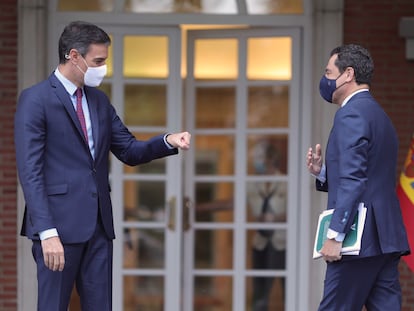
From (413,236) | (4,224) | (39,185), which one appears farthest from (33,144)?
(413,236)

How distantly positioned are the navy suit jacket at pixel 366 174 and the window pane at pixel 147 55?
236cm

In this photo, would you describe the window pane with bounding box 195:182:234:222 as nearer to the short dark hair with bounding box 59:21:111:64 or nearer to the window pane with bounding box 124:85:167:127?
the window pane with bounding box 124:85:167:127

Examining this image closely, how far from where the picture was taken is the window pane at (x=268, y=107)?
6695mm

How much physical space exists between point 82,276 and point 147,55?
2436mm

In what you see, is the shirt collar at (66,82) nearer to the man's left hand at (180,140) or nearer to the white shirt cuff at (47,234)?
the man's left hand at (180,140)

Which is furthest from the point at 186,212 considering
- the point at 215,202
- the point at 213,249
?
the point at 213,249

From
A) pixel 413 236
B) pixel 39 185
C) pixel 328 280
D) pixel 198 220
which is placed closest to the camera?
pixel 39 185

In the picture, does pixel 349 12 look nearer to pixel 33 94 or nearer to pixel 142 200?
pixel 142 200

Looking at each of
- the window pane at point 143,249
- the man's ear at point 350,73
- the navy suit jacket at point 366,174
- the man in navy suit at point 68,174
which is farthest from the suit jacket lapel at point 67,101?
the window pane at point 143,249

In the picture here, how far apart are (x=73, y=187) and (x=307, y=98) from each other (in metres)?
2.56

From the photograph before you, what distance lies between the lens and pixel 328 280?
15.1 ft

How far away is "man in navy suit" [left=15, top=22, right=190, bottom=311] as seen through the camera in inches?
170

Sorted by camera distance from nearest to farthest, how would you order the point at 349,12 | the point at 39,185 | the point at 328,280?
the point at 39,185 → the point at 328,280 → the point at 349,12

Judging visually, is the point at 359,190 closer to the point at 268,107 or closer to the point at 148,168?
the point at 268,107
